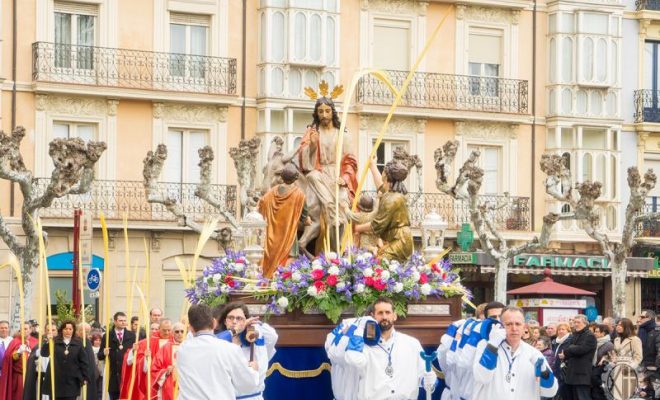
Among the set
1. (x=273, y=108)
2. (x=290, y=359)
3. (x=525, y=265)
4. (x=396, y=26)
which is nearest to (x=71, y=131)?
(x=273, y=108)

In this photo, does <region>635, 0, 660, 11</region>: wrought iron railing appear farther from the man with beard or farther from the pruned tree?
the man with beard

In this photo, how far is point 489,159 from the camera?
42.7 meters

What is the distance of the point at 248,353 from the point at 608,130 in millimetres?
29512

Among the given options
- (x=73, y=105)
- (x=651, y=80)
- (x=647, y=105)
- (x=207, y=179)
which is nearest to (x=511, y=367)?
(x=207, y=179)

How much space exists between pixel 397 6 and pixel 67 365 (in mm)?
20991

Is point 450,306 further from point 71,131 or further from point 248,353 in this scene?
point 71,131

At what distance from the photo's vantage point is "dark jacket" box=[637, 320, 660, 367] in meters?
24.4

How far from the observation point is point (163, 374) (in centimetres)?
2028

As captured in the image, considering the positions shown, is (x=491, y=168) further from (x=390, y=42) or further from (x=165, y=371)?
(x=165, y=371)

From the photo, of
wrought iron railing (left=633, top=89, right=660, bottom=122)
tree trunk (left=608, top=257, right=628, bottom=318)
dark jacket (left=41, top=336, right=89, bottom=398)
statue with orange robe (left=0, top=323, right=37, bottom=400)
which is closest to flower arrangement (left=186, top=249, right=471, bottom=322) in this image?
dark jacket (left=41, top=336, right=89, bottom=398)

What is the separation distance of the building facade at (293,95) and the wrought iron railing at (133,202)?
4 cm

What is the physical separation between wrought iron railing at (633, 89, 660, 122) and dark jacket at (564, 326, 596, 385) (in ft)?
71.6

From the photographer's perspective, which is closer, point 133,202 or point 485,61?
point 133,202

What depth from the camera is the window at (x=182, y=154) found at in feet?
129
